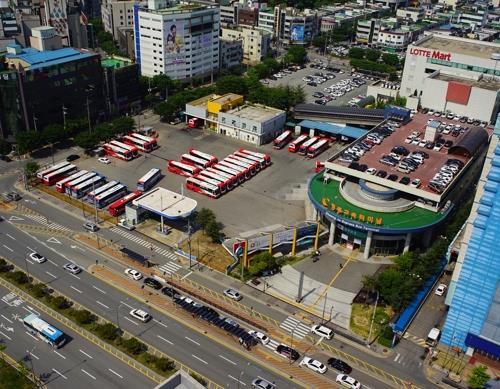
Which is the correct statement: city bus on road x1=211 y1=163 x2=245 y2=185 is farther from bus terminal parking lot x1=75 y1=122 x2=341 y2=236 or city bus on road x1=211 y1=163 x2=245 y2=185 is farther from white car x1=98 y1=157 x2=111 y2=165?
white car x1=98 y1=157 x2=111 y2=165

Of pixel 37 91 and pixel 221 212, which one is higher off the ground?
pixel 37 91

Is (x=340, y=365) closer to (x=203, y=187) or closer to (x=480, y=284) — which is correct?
(x=480, y=284)

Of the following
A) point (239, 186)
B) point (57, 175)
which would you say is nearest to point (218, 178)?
point (239, 186)

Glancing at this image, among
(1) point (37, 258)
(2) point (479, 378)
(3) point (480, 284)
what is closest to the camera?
(2) point (479, 378)

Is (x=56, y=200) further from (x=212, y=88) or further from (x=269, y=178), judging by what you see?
(x=212, y=88)

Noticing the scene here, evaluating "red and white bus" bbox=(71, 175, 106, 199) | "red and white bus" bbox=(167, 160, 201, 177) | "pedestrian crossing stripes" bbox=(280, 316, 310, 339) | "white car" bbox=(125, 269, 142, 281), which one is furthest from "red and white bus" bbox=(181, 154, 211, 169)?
"pedestrian crossing stripes" bbox=(280, 316, 310, 339)

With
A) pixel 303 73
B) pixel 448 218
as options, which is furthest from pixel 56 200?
pixel 303 73
